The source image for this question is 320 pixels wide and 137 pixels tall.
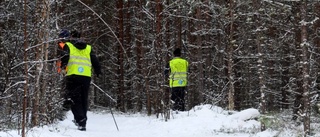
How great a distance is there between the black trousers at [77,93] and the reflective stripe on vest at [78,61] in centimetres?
10

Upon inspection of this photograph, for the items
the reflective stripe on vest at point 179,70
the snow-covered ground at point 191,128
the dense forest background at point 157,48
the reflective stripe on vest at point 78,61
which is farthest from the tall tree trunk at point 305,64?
the reflective stripe on vest at point 179,70

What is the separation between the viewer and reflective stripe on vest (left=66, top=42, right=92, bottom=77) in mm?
7891

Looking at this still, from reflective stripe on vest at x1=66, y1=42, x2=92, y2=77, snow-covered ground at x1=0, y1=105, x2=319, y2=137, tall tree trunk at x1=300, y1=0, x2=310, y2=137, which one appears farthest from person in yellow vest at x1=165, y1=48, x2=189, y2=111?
tall tree trunk at x1=300, y1=0, x2=310, y2=137

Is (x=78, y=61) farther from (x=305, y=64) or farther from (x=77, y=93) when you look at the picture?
(x=305, y=64)

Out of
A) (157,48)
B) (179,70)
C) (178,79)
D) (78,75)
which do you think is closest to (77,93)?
(78,75)

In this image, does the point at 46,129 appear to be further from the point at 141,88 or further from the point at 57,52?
the point at 141,88

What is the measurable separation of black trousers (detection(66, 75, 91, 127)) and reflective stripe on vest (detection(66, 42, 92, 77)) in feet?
0.34

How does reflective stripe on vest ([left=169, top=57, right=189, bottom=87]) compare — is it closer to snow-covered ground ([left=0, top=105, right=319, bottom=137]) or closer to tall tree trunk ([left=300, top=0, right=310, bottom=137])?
snow-covered ground ([left=0, top=105, right=319, bottom=137])

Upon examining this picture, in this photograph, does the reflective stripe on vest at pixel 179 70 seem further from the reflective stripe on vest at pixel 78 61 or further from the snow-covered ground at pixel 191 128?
the reflective stripe on vest at pixel 78 61

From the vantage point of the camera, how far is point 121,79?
18484mm

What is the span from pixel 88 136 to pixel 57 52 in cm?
255

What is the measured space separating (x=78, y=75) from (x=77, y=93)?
37cm

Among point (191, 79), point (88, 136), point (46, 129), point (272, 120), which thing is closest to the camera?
point (46, 129)

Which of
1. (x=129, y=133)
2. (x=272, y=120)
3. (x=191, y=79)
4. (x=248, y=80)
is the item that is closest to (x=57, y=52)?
(x=129, y=133)
